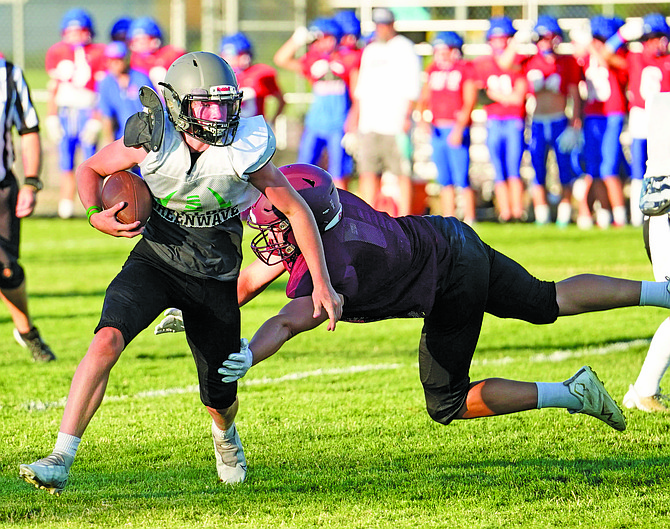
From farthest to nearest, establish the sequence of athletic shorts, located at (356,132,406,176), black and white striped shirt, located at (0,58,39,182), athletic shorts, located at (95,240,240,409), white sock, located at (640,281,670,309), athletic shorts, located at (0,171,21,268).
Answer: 1. athletic shorts, located at (356,132,406,176)
2. black and white striped shirt, located at (0,58,39,182)
3. athletic shorts, located at (0,171,21,268)
4. white sock, located at (640,281,670,309)
5. athletic shorts, located at (95,240,240,409)

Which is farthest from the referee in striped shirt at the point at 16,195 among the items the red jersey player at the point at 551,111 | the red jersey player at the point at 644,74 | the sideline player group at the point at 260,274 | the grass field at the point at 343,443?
the red jersey player at the point at 551,111

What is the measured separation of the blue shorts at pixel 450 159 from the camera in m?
13.3

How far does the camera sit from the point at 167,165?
148 inches

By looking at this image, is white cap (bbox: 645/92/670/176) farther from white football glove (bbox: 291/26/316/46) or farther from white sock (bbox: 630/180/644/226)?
white football glove (bbox: 291/26/316/46)

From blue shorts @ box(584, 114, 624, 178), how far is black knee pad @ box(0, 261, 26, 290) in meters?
8.74

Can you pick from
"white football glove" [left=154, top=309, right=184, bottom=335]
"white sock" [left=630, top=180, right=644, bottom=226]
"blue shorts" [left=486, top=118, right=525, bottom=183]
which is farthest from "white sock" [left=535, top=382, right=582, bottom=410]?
"blue shorts" [left=486, top=118, right=525, bottom=183]

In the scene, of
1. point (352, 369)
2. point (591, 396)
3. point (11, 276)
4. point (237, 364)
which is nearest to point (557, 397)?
point (591, 396)

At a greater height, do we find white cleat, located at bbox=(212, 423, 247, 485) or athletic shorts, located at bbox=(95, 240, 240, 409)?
athletic shorts, located at bbox=(95, 240, 240, 409)

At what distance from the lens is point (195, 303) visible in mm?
3896

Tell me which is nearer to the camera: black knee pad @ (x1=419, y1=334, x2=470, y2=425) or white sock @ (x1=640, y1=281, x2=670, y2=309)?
black knee pad @ (x1=419, y1=334, x2=470, y2=425)

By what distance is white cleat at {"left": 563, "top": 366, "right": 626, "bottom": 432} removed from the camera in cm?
429

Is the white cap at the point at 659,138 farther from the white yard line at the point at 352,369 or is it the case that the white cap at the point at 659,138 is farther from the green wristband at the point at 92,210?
the green wristband at the point at 92,210

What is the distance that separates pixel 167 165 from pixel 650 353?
2637 mm

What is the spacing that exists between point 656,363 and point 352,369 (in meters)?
1.93
